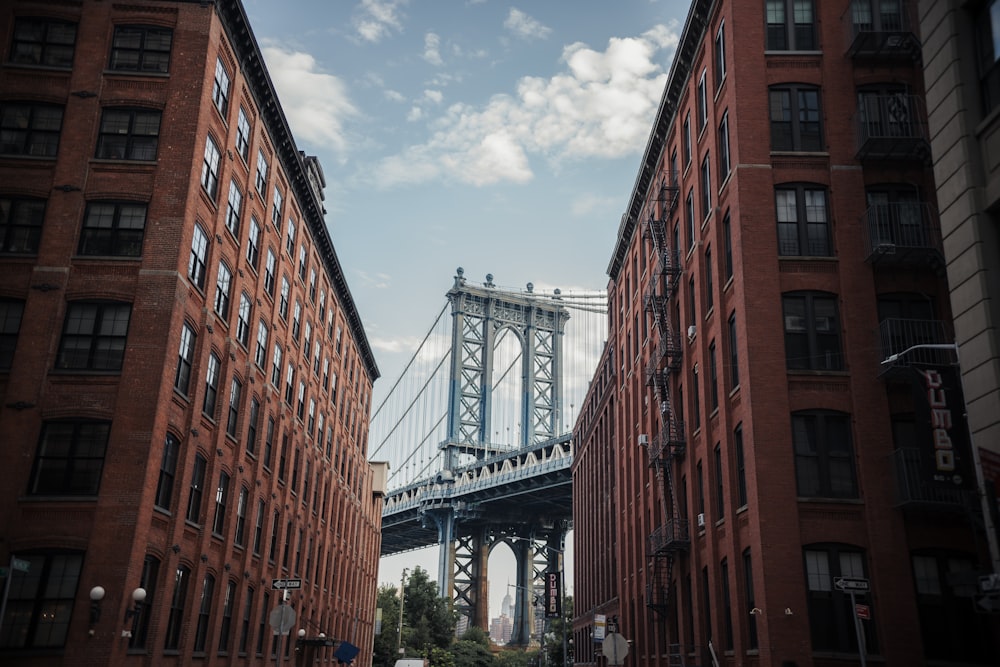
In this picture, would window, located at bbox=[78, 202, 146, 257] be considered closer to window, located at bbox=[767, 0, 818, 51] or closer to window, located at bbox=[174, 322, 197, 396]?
window, located at bbox=[174, 322, 197, 396]

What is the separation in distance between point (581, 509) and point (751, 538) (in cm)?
5517

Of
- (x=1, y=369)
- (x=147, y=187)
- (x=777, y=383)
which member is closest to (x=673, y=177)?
(x=777, y=383)

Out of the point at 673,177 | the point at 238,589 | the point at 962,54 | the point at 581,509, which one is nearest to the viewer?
the point at 962,54

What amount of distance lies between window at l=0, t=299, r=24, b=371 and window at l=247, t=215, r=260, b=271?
33.2ft

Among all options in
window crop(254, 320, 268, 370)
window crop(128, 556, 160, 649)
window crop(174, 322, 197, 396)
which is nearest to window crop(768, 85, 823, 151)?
window crop(174, 322, 197, 396)

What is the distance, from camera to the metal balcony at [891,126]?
1135 inches

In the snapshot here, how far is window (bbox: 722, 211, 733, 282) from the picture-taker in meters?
31.0

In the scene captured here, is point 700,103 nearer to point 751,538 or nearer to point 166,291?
point 751,538

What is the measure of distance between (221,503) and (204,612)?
3.91 metres

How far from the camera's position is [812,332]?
93.2 feet

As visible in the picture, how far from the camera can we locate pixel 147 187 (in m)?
29.4

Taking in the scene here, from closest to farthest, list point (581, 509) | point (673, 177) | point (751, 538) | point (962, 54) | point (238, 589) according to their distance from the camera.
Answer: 1. point (962, 54)
2. point (751, 538)
3. point (238, 589)
4. point (673, 177)
5. point (581, 509)

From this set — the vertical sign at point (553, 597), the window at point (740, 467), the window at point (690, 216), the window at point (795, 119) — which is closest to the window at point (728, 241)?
the window at point (795, 119)

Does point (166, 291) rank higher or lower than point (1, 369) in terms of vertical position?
higher
